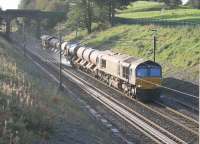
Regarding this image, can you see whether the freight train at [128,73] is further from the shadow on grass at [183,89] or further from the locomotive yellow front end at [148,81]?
the shadow on grass at [183,89]

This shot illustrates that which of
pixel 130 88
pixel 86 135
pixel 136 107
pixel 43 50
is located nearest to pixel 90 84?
pixel 130 88

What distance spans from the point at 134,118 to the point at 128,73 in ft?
31.6

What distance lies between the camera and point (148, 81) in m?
39.8

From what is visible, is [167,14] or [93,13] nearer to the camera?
[93,13]

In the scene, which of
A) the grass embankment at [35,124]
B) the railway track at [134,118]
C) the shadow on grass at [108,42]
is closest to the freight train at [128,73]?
the railway track at [134,118]

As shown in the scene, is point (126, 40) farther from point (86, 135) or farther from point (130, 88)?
point (86, 135)

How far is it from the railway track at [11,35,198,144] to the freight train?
1.74m

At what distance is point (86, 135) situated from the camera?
2367 centimetres

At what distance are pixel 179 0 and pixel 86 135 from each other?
134 metres

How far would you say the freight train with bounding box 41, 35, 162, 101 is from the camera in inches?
1561

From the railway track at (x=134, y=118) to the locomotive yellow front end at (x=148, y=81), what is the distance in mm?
2036

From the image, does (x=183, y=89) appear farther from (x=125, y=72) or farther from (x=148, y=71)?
(x=148, y=71)

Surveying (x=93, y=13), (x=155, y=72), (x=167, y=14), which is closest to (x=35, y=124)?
(x=155, y=72)

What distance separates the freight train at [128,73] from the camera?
39.7 metres
